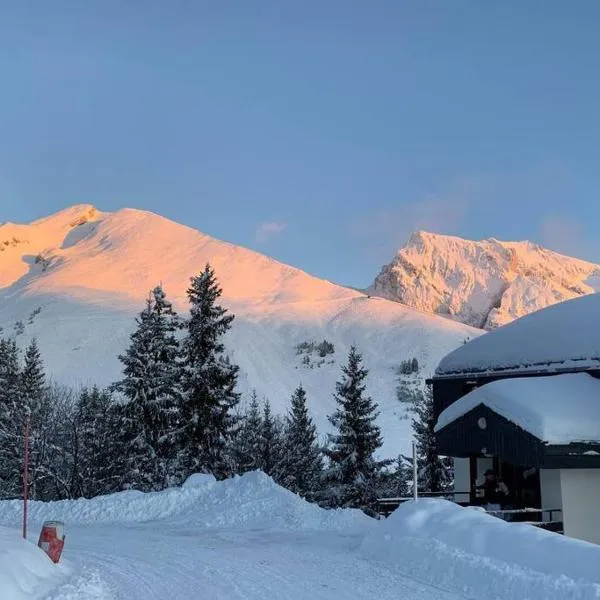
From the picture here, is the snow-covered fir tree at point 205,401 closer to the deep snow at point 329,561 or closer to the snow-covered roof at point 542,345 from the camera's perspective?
the snow-covered roof at point 542,345

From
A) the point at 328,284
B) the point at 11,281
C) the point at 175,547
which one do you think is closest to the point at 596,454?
the point at 175,547

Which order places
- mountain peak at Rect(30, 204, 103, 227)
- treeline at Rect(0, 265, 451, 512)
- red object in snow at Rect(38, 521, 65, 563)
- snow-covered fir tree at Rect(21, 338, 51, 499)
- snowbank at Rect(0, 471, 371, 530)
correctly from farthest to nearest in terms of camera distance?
mountain peak at Rect(30, 204, 103, 227) < snow-covered fir tree at Rect(21, 338, 51, 499) < treeline at Rect(0, 265, 451, 512) < snowbank at Rect(0, 471, 371, 530) < red object in snow at Rect(38, 521, 65, 563)

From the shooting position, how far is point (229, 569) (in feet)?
33.6

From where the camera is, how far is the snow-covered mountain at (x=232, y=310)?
3056 inches

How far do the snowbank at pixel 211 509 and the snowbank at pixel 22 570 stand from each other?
711 centimetres

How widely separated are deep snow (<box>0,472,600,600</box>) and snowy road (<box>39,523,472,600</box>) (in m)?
0.02

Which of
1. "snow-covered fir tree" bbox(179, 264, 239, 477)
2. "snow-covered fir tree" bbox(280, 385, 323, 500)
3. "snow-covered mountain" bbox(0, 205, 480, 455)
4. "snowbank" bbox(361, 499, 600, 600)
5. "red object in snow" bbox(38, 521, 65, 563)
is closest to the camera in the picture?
"snowbank" bbox(361, 499, 600, 600)

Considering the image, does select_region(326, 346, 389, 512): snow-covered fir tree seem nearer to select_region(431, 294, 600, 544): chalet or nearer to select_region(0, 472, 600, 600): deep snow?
select_region(431, 294, 600, 544): chalet

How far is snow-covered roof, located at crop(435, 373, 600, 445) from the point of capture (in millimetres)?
15930

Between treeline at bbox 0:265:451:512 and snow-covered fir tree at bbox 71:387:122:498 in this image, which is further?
snow-covered fir tree at bbox 71:387:122:498

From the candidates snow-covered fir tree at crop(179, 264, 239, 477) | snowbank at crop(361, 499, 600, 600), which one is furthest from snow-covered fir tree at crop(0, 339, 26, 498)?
snowbank at crop(361, 499, 600, 600)

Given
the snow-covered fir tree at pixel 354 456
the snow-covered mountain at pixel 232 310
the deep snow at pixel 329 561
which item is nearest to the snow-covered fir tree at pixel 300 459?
the snow-covered fir tree at pixel 354 456

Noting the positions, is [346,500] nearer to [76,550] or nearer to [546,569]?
[76,550]

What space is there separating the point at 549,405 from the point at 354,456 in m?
16.6
